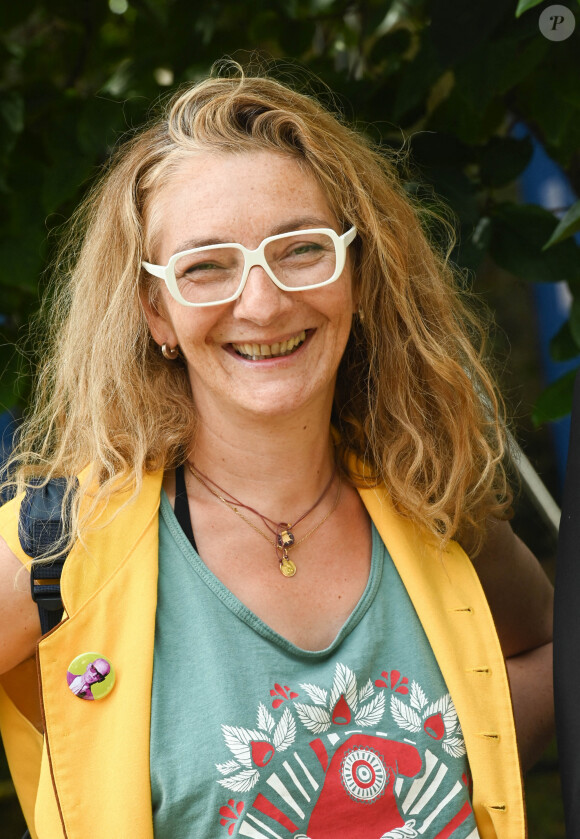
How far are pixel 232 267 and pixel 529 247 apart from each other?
885 mm

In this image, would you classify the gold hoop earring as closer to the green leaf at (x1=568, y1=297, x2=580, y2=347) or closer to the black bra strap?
the black bra strap

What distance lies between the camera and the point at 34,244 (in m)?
2.34

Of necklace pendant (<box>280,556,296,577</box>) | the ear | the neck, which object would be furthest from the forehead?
necklace pendant (<box>280,556,296,577</box>)

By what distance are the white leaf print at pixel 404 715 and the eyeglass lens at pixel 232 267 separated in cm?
75

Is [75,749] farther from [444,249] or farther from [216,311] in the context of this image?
[444,249]

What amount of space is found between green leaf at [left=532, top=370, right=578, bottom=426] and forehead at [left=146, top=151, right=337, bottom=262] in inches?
25.6

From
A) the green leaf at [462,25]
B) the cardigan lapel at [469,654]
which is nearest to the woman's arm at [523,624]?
the cardigan lapel at [469,654]

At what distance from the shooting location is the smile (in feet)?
5.80

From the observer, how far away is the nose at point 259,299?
1.70m

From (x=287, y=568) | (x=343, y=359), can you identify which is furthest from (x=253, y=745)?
(x=343, y=359)

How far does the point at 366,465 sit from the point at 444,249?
655mm

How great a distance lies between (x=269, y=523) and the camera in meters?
1.88

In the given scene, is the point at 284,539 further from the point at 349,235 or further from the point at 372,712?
the point at 349,235

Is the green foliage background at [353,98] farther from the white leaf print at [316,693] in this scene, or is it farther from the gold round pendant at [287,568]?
the white leaf print at [316,693]
